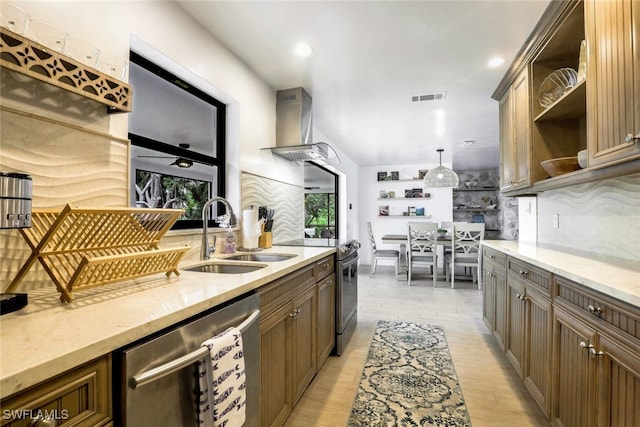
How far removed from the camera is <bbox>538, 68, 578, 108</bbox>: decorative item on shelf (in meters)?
2.21

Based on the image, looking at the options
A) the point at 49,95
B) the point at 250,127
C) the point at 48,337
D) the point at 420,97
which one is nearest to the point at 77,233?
the point at 48,337

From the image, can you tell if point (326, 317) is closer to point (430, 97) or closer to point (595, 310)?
point (595, 310)

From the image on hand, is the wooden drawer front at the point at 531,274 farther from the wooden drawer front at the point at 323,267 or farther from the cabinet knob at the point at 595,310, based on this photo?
the wooden drawer front at the point at 323,267

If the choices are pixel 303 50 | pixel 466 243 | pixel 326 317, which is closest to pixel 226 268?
pixel 326 317

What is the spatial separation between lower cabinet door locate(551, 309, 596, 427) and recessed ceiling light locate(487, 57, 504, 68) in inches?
78.5

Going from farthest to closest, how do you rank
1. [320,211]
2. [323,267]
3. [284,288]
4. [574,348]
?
[320,211], [323,267], [284,288], [574,348]

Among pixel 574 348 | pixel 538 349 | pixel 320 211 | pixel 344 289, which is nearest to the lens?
pixel 574 348

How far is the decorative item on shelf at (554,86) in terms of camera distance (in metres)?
2.21

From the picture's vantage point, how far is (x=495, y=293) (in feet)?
8.46

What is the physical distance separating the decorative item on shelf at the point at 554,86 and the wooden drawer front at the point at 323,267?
1.97 m

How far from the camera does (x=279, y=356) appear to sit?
5.07 ft

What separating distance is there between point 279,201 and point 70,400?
255 cm

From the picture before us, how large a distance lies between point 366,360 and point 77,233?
217 cm

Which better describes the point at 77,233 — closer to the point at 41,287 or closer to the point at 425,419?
the point at 41,287
